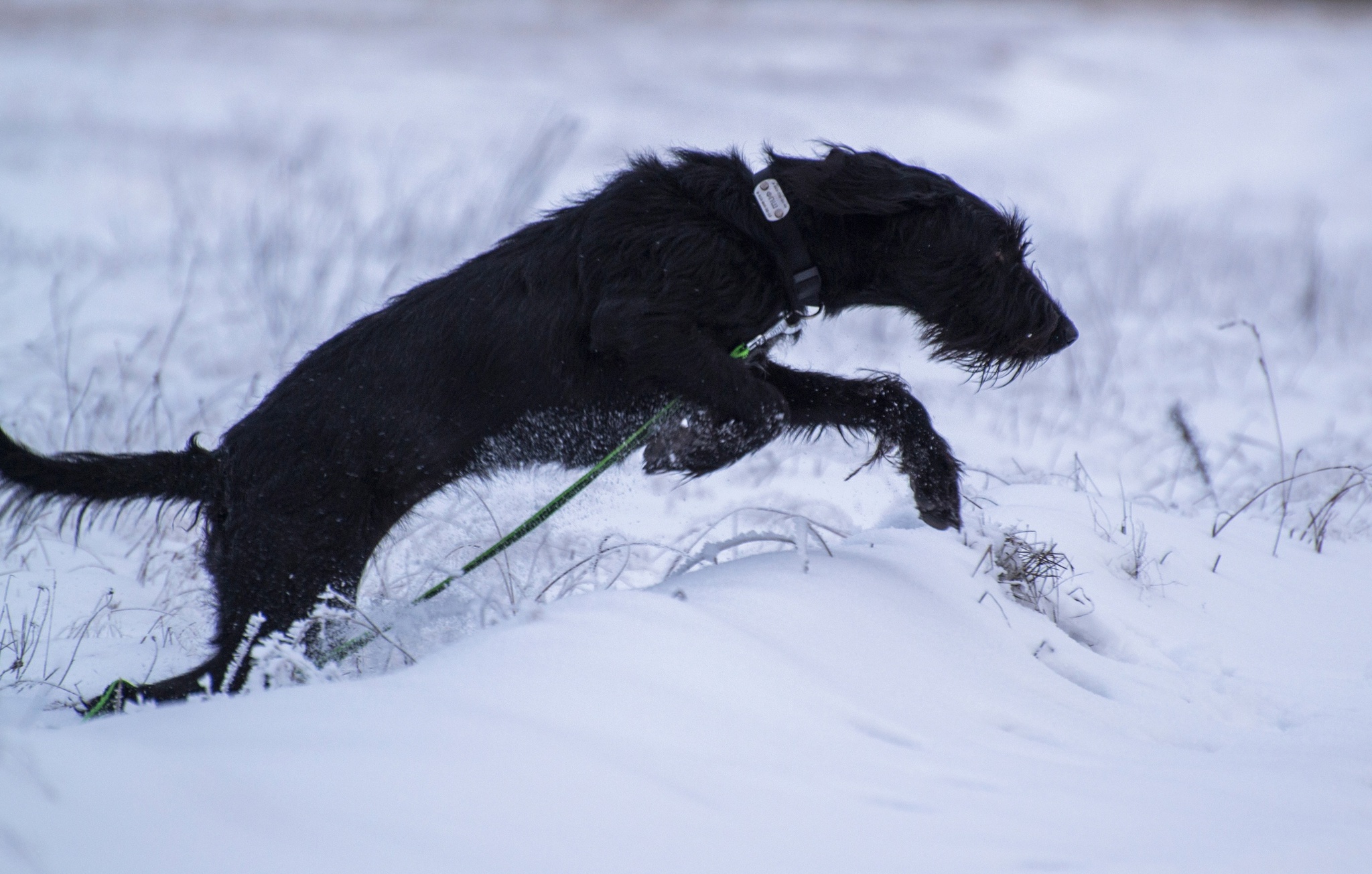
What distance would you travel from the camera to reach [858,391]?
2803 millimetres

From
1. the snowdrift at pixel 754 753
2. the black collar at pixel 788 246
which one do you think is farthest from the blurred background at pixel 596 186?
the snowdrift at pixel 754 753

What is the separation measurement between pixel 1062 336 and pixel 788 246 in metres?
0.82

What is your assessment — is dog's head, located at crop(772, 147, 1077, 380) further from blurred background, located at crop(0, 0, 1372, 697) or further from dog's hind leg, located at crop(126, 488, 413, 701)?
dog's hind leg, located at crop(126, 488, 413, 701)

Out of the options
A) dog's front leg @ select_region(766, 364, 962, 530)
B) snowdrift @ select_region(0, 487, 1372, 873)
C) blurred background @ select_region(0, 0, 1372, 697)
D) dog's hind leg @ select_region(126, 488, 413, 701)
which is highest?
blurred background @ select_region(0, 0, 1372, 697)

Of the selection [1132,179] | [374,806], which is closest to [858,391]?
[374,806]

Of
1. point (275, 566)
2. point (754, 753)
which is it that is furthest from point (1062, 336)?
point (275, 566)

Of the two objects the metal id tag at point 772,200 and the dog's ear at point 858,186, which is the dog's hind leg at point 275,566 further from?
the dog's ear at point 858,186

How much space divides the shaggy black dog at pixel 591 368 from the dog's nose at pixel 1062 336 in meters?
0.06

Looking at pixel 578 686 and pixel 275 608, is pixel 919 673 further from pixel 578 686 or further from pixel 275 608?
pixel 275 608

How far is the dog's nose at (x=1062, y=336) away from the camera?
290 cm

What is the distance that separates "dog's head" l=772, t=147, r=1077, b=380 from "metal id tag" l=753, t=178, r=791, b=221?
0.06m

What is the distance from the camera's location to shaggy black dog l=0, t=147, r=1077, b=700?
2.52 meters

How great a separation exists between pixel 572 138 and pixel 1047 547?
483cm

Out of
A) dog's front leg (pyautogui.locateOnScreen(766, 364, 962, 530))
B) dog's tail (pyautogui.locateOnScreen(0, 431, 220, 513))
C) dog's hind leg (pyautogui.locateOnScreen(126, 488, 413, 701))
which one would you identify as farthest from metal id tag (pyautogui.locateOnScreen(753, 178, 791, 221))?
dog's tail (pyautogui.locateOnScreen(0, 431, 220, 513))
